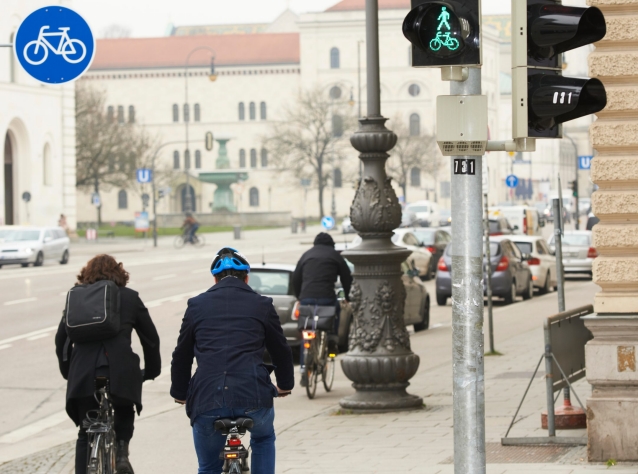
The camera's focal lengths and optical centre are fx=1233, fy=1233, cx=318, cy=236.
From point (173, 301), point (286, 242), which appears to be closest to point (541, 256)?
point (173, 301)

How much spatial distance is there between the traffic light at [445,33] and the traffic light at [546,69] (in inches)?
10.7

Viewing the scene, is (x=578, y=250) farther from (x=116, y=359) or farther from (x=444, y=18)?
(x=444, y=18)

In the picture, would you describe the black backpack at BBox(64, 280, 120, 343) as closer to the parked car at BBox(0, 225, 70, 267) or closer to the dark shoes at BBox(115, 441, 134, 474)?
the dark shoes at BBox(115, 441, 134, 474)

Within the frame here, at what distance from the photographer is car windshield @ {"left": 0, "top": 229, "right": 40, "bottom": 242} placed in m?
41.3

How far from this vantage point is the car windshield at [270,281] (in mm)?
17281

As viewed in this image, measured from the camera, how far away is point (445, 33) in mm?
5039

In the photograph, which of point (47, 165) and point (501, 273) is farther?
point (47, 165)

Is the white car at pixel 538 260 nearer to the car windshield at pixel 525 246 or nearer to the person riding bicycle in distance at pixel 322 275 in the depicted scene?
the car windshield at pixel 525 246

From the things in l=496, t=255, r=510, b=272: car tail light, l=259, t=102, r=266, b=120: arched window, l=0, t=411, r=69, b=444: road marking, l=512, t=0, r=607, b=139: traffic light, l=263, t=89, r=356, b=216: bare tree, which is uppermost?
l=259, t=102, r=266, b=120: arched window

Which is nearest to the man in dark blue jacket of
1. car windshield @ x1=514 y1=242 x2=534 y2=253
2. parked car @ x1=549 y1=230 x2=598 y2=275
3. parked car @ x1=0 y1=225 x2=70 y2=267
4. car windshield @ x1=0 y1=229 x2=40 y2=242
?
car windshield @ x1=514 y1=242 x2=534 y2=253

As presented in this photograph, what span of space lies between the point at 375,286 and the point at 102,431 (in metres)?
5.35

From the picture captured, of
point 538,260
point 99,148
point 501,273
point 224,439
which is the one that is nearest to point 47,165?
point 99,148

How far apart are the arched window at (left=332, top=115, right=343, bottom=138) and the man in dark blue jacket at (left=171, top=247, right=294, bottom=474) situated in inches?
3455

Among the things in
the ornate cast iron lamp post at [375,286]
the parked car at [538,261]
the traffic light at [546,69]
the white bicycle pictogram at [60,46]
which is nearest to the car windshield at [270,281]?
the ornate cast iron lamp post at [375,286]
